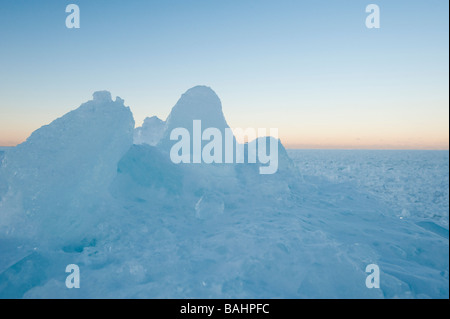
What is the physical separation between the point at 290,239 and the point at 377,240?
83.0 inches

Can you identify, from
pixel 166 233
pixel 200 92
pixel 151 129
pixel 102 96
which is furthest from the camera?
pixel 151 129

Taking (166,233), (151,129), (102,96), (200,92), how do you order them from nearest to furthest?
(166,233) → (102,96) → (200,92) → (151,129)

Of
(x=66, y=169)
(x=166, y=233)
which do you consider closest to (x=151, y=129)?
(x=66, y=169)

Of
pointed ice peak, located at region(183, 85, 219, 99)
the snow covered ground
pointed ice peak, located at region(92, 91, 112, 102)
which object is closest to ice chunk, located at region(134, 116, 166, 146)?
pointed ice peak, located at region(183, 85, 219, 99)

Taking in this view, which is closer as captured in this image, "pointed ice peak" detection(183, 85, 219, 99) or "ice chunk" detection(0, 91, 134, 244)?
"ice chunk" detection(0, 91, 134, 244)

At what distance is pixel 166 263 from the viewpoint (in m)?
3.91

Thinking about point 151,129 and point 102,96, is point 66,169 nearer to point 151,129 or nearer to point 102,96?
point 102,96

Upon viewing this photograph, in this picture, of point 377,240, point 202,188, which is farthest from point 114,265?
point 377,240

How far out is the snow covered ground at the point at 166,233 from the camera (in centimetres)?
348

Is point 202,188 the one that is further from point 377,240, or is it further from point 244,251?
point 377,240

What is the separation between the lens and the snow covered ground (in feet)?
11.4

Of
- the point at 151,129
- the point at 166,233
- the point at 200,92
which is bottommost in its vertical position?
the point at 166,233

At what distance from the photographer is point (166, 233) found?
4898 mm

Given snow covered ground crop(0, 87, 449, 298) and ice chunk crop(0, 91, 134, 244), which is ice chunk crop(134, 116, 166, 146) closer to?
snow covered ground crop(0, 87, 449, 298)
